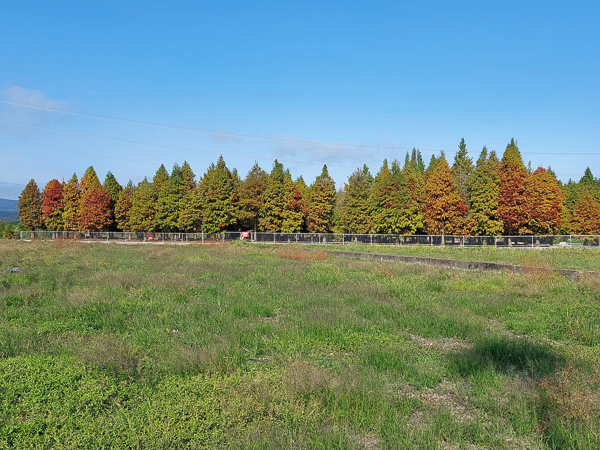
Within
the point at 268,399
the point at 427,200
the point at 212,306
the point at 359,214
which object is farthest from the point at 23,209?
the point at 268,399

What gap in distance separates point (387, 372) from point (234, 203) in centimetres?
4717

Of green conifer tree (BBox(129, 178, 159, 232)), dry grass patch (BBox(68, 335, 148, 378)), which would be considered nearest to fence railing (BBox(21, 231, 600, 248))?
green conifer tree (BBox(129, 178, 159, 232))

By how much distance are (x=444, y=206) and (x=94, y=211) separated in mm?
47690

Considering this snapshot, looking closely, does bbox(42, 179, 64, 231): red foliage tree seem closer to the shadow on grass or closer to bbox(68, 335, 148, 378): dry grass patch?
bbox(68, 335, 148, 378): dry grass patch

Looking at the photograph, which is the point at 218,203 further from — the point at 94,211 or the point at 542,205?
the point at 542,205

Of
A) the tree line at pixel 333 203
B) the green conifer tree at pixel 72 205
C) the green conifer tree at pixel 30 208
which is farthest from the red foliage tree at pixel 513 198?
the green conifer tree at pixel 30 208

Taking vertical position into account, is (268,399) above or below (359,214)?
below

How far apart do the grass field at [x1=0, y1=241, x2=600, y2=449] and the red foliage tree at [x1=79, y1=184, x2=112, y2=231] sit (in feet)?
169

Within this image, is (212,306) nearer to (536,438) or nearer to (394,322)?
(394,322)

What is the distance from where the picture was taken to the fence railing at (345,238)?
3644 centimetres

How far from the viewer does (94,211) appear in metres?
57.6

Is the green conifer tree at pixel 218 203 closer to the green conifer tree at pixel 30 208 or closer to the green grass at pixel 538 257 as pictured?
the green grass at pixel 538 257

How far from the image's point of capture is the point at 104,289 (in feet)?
39.6

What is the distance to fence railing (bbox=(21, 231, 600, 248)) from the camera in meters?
36.4
